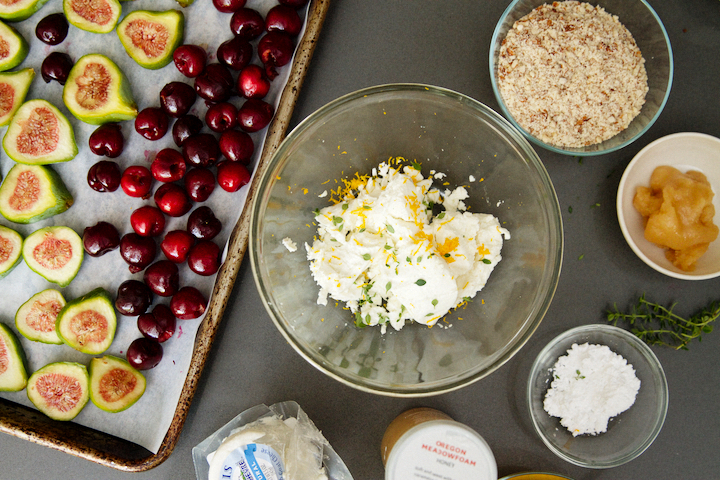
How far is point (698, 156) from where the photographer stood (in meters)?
1.42

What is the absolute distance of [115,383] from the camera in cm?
140

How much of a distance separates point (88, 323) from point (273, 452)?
0.73 metres

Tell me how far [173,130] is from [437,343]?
1.07m

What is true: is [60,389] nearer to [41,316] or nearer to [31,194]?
[41,316]

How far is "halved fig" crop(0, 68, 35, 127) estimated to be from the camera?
55.6 inches

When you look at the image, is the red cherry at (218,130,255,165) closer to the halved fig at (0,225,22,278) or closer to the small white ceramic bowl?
the halved fig at (0,225,22,278)

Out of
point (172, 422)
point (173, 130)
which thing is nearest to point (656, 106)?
point (173, 130)

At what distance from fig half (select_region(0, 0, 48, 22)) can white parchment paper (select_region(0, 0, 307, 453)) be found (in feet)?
0.13

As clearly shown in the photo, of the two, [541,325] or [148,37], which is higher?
[148,37]

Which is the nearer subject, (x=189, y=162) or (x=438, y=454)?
(x=438, y=454)

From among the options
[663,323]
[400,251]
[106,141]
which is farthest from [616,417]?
[106,141]

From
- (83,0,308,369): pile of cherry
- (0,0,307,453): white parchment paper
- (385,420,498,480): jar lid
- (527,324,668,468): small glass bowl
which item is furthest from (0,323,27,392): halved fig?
(527,324,668,468): small glass bowl

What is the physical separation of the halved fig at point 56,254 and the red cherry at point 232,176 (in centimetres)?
A: 52

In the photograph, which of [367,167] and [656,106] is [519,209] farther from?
[656,106]
